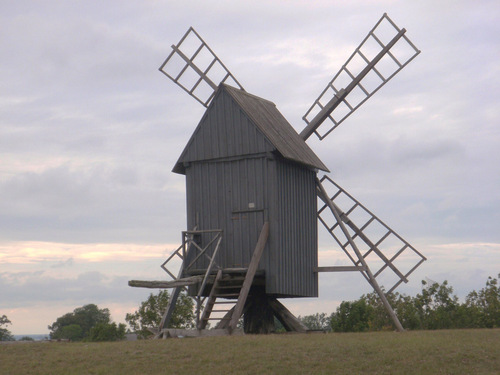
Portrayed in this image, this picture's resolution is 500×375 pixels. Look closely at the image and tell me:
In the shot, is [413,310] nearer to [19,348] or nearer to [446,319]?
[446,319]

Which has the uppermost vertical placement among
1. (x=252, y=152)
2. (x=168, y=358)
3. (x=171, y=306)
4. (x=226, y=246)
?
(x=252, y=152)

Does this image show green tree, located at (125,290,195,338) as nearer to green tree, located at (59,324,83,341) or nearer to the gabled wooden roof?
the gabled wooden roof

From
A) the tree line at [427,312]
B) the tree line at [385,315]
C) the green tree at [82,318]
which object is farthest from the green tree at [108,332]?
the green tree at [82,318]

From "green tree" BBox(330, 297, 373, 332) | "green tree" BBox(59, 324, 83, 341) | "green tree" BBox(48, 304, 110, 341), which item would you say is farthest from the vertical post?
"green tree" BBox(48, 304, 110, 341)

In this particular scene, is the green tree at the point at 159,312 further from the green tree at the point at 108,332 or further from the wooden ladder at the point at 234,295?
the wooden ladder at the point at 234,295

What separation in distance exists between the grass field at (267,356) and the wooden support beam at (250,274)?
2.14m

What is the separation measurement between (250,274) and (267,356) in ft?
18.8

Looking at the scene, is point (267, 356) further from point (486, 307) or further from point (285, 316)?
point (486, 307)

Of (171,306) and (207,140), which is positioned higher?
(207,140)

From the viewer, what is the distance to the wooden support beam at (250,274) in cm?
2497

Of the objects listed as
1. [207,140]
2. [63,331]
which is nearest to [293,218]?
[207,140]

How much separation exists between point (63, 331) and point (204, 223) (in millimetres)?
60006

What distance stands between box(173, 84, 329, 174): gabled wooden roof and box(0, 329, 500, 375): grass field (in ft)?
22.6

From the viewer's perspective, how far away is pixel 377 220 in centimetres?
3012
